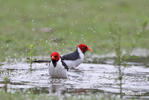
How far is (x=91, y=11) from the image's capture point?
18.7 m

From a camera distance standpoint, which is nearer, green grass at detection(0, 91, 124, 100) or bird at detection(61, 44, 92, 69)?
green grass at detection(0, 91, 124, 100)

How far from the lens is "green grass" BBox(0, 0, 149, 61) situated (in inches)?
512

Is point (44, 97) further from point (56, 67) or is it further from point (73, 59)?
point (73, 59)

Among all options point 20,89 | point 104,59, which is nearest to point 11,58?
point 104,59

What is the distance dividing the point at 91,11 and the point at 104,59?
6.91 metres

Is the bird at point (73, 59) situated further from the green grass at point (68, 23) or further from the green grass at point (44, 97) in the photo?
the green grass at point (44, 97)

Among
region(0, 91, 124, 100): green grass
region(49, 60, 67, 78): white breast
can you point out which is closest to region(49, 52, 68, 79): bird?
region(49, 60, 67, 78): white breast

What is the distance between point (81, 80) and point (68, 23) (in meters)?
8.24

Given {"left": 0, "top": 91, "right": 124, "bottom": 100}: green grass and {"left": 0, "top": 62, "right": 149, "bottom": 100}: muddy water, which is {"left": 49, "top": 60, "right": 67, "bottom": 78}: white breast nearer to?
{"left": 0, "top": 62, "right": 149, "bottom": 100}: muddy water

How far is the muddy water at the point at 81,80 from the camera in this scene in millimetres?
7324

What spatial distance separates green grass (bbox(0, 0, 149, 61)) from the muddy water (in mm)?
1698

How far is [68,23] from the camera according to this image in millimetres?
16516

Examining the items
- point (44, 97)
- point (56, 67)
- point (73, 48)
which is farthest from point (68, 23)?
point (44, 97)

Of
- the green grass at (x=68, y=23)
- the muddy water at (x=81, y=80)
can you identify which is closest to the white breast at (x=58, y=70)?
the muddy water at (x=81, y=80)
